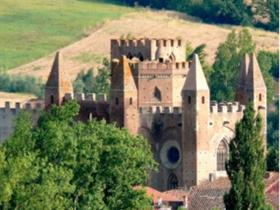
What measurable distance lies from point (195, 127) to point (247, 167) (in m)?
22.3

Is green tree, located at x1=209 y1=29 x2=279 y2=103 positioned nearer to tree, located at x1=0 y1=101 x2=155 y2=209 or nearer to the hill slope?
the hill slope

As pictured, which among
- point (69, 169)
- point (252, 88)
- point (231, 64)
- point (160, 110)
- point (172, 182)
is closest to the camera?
point (69, 169)

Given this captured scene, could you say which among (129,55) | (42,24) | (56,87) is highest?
(42,24)

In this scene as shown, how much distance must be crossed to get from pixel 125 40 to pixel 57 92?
5560mm

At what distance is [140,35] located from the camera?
177500 millimetres

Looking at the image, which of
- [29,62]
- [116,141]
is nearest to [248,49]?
[29,62]

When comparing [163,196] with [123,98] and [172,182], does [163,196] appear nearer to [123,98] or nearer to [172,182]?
[123,98]

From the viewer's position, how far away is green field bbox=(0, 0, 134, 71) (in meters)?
175

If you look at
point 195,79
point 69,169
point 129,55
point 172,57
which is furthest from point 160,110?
point 69,169

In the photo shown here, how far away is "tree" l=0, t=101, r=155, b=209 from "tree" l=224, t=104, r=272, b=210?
13.7ft

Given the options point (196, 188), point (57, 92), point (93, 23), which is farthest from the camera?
point (93, 23)

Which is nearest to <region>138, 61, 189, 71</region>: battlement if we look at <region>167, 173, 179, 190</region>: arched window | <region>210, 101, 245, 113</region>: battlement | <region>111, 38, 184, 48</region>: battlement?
<region>111, 38, 184, 48</region>: battlement

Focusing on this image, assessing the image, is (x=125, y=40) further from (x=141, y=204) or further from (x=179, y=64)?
(x=141, y=204)

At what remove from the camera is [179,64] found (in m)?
125
